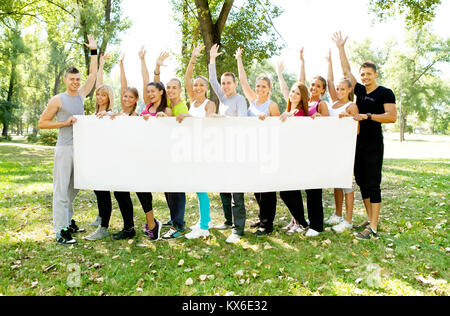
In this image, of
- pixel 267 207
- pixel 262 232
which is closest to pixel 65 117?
pixel 267 207

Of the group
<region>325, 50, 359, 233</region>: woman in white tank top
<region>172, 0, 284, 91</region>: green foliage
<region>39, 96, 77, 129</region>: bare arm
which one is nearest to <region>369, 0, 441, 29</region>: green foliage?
<region>172, 0, 284, 91</region>: green foliage

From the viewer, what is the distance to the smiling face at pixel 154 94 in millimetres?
4719

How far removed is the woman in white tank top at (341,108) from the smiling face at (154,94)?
2.59 m

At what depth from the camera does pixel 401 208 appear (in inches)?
264

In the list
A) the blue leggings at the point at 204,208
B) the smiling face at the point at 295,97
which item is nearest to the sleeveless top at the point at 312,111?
the smiling face at the point at 295,97

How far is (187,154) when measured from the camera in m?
4.65

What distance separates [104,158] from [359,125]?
375cm

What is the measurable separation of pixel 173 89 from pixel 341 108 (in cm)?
254

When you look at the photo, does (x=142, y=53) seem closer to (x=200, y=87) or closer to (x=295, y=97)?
(x=200, y=87)

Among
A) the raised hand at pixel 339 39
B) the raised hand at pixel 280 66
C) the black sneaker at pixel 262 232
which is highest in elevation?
the raised hand at pixel 339 39

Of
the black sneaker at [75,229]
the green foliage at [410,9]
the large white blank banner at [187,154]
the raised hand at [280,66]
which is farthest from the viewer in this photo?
the green foliage at [410,9]

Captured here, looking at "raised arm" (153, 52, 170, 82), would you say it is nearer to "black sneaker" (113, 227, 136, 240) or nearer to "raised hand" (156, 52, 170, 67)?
"raised hand" (156, 52, 170, 67)

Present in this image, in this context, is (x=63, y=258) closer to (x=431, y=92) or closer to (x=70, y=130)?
(x=70, y=130)

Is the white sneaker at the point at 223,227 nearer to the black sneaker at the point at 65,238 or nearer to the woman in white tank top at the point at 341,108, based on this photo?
the woman in white tank top at the point at 341,108
